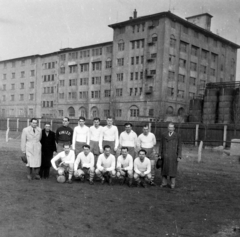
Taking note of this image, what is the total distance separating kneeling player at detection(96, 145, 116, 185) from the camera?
967 cm

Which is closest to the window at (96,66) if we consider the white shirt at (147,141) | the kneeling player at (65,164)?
the white shirt at (147,141)

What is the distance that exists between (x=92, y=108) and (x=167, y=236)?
52505mm

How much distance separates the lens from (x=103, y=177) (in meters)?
9.87

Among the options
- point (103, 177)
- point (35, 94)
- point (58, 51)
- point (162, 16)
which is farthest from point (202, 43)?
point (103, 177)

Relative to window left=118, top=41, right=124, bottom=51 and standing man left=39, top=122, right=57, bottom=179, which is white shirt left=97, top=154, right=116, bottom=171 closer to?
standing man left=39, top=122, right=57, bottom=179

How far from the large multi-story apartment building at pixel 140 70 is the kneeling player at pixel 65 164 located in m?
37.2

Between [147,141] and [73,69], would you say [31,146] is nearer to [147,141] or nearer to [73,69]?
[147,141]

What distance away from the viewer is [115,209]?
22.4ft

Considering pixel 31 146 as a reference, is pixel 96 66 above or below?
above

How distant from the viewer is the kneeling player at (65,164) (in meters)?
9.71

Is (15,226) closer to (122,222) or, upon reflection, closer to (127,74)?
(122,222)

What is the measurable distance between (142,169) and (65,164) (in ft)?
8.15

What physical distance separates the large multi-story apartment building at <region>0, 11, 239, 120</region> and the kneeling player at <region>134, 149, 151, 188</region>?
3711 cm

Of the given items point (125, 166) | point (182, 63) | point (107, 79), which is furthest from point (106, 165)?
point (107, 79)
